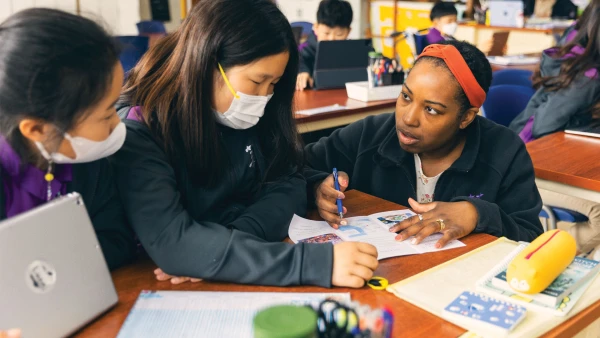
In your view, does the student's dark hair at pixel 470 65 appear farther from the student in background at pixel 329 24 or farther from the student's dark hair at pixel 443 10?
the student's dark hair at pixel 443 10

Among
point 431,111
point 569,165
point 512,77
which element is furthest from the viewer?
point 512,77

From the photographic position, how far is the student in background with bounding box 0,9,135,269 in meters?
0.84

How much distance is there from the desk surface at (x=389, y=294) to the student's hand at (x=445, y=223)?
0.10ft

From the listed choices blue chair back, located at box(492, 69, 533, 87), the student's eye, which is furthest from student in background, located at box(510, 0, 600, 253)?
the student's eye

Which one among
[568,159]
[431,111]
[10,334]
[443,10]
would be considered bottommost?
[568,159]

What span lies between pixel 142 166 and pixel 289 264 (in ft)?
1.13

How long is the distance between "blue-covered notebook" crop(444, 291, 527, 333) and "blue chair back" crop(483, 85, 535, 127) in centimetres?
193

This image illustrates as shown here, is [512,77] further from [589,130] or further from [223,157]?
[223,157]

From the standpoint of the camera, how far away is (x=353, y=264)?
1.03 meters

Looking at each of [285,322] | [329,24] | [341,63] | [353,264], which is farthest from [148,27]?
[285,322]

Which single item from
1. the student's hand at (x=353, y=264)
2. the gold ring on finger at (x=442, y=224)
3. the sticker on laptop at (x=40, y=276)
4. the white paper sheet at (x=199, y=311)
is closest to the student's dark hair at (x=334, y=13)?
the gold ring on finger at (x=442, y=224)

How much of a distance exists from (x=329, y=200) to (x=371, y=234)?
0.18 m

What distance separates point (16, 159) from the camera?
0.89 m

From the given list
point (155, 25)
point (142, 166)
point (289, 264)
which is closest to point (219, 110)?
point (142, 166)
